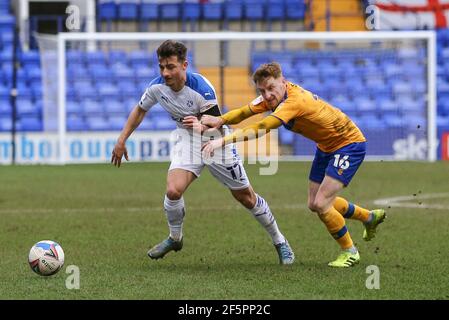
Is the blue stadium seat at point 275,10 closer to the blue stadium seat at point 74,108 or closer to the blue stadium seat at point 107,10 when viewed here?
the blue stadium seat at point 107,10

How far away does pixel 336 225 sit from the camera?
31.0 ft

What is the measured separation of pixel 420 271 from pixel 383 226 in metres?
3.96

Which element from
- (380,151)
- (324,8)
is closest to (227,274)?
(380,151)

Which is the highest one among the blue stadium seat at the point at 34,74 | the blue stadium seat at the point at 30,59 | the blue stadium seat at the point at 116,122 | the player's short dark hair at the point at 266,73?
the player's short dark hair at the point at 266,73

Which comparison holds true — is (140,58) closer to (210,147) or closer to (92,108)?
(92,108)

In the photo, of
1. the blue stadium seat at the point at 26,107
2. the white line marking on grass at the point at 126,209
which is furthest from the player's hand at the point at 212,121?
the blue stadium seat at the point at 26,107

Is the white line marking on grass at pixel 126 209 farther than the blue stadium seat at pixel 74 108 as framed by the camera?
No

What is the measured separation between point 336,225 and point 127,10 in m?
23.8

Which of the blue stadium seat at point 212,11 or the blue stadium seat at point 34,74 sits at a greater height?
the blue stadium seat at point 212,11

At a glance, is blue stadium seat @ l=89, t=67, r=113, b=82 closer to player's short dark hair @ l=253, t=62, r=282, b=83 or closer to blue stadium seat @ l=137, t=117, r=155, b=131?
blue stadium seat @ l=137, t=117, r=155, b=131

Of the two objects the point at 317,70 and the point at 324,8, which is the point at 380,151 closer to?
the point at 317,70

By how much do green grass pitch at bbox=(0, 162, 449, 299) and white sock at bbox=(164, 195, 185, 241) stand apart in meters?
0.28

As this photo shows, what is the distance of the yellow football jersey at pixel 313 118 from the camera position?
9023 millimetres

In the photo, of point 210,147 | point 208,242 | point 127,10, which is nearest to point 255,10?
point 127,10
